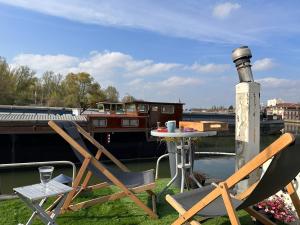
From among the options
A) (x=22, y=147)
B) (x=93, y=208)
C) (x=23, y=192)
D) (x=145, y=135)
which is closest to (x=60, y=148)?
(x=22, y=147)

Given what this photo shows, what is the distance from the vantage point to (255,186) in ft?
9.05

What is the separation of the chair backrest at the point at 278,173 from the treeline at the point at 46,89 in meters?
39.9

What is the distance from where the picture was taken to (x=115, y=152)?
1981 cm

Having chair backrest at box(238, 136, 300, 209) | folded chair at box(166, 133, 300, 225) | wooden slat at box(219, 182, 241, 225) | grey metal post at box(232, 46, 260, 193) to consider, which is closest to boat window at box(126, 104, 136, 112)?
grey metal post at box(232, 46, 260, 193)

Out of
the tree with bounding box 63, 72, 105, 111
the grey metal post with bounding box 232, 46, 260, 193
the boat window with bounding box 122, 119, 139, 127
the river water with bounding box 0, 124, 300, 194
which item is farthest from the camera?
the tree with bounding box 63, 72, 105, 111

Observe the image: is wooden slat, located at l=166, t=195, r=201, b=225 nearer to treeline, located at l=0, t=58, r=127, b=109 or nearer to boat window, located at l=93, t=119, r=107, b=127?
boat window, located at l=93, t=119, r=107, b=127

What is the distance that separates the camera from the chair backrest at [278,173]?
8.36ft

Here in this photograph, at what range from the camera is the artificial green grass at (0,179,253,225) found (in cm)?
416

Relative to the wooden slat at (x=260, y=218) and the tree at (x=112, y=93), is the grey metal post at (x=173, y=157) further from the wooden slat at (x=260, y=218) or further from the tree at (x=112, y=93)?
the tree at (x=112, y=93)

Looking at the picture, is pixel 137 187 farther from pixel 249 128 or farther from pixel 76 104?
pixel 76 104

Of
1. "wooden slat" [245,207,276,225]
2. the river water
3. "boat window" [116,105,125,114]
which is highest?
"boat window" [116,105,125,114]

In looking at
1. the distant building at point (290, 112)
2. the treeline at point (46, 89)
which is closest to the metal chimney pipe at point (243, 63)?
the treeline at point (46, 89)

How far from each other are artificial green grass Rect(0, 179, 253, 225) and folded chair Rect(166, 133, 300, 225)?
911mm

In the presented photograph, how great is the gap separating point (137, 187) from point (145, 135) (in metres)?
16.2
